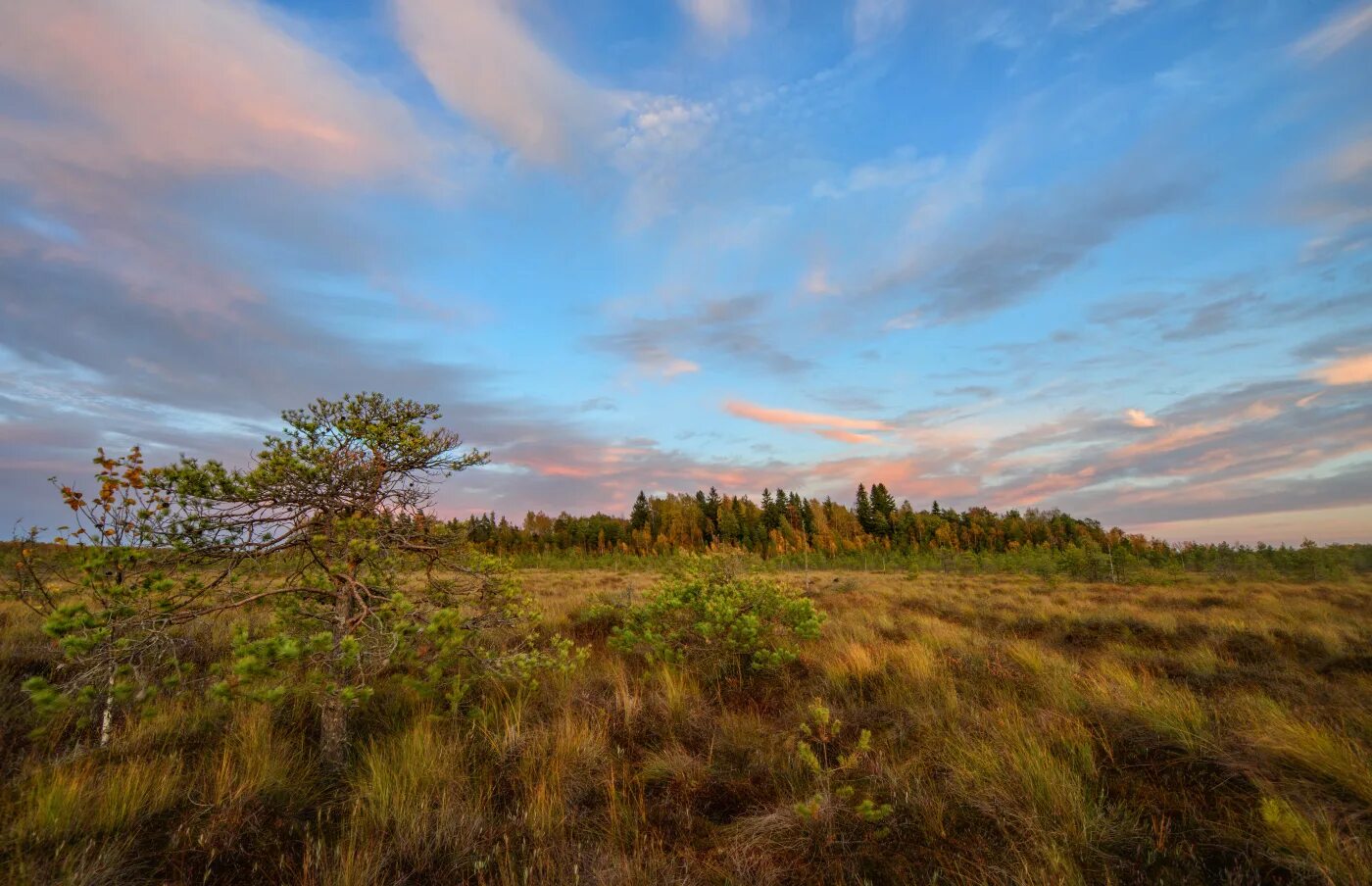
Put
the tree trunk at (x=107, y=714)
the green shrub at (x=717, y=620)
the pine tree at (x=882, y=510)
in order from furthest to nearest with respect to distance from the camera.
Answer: the pine tree at (x=882, y=510)
the green shrub at (x=717, y=620)
the tree trunk at (x=107, y=714)

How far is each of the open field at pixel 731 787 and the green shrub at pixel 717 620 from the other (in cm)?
67

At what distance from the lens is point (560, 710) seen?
18.8 feet

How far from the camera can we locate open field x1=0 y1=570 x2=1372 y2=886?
10.1 ft

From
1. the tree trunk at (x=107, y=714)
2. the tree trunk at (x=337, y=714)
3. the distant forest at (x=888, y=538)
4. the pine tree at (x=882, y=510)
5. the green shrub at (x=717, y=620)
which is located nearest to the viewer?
the tree trunk at (x=107, y=714)

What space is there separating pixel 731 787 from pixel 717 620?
2.99m

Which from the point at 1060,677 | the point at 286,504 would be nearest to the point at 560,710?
the point at 286,504

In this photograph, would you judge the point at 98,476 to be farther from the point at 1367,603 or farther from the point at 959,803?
the point at 1367,603

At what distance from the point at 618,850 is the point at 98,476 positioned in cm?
483

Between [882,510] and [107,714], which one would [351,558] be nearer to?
[107,714]

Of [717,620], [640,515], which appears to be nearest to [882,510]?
[640,515]

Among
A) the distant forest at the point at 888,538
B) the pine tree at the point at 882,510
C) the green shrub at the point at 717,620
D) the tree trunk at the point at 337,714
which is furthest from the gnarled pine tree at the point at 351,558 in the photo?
the pine tree at the point at 882,510

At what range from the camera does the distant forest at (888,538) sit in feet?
99.0

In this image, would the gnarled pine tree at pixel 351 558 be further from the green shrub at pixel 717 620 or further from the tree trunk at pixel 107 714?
the green shrub at pixel 717 620

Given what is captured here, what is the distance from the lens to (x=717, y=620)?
7.25 metres
